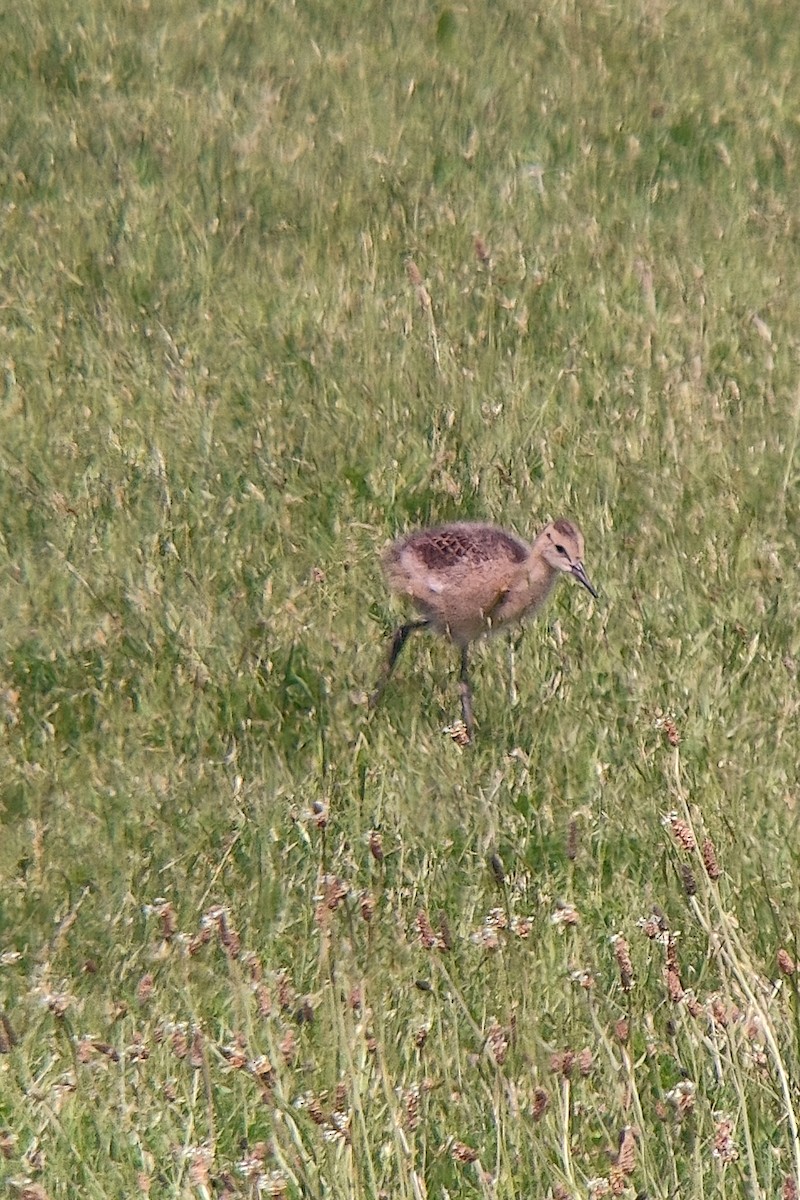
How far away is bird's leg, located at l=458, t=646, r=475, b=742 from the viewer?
15.1ft

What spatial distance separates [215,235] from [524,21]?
118 inches

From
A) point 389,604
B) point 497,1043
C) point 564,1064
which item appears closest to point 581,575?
point 389,604

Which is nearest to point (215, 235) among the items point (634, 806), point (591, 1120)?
point (634, 806)

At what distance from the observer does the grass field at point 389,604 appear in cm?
310

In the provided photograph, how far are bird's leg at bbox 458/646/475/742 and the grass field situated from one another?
73 mm

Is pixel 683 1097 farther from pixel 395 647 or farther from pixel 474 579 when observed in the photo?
pixel 474 579

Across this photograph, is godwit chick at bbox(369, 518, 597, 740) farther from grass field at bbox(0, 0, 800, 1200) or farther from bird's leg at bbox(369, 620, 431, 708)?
grass field at bbox(0, 0, 800, 1200)

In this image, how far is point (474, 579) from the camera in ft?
17.1

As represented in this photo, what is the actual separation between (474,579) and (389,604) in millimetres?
346

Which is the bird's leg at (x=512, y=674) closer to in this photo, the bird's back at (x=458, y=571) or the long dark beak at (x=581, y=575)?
the bird's back at (x=458, y=571)

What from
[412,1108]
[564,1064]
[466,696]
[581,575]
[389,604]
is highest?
[564,1064]

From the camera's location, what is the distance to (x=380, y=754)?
178 inches

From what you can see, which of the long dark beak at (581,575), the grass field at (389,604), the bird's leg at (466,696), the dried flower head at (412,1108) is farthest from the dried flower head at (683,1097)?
the long dark beak at (581,575)

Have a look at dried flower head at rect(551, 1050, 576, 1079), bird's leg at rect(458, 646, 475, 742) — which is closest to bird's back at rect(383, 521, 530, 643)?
bird's leg at rect(458, 646, 475, 742)
